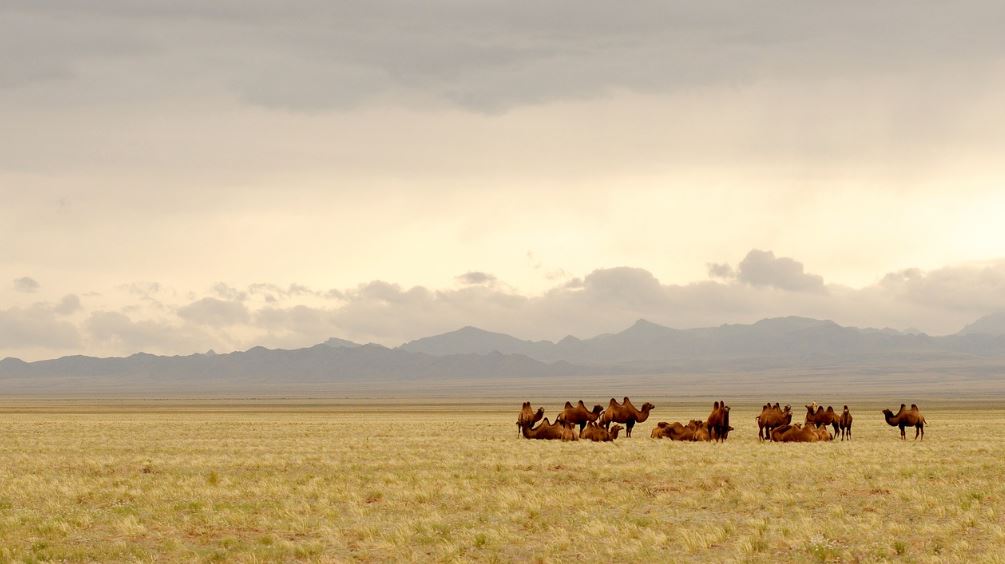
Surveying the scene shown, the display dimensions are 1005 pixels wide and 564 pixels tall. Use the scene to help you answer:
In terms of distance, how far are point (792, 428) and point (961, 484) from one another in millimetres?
13907

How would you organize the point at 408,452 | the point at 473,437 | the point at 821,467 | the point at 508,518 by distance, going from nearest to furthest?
the point at 508,518
the point at 821,467
the point at 408,452
the point at 473,437

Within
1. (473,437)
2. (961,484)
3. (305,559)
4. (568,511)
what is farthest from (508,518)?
(473,437)

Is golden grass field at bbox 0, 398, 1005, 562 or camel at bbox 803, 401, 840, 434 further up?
camel at bbox 803, 401, 840, 434

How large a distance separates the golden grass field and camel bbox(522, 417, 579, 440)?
2708 mm

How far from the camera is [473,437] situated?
42562 millimetres

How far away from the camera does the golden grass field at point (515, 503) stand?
1734 centimetres

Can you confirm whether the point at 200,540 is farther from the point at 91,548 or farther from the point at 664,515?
the point at 664,515

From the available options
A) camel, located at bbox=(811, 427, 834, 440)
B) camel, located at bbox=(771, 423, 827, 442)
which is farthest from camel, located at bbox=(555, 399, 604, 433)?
camel, located at bbox=(811, 427, 834, 440)

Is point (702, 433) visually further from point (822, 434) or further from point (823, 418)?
point (823, 418)

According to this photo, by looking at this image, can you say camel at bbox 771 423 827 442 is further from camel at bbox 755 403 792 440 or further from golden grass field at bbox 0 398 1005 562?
golden grass field at bbox 0 398 1005 562

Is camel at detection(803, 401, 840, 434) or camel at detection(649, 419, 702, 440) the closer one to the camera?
camel at detection(649, 419, 702, 440)

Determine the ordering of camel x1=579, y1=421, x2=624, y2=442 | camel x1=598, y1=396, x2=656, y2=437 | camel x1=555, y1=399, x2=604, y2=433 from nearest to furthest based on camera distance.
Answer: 1. camel x1=579, y1=421, x2=624, y2=442
2. camel x1=555, y1=399, x2=604, y2=433
3. camel x1=598, y1=396, x2=656, y2=437

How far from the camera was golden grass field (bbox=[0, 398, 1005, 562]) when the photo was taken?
17344 mm

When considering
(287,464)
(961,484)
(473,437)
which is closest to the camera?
(961,484)
